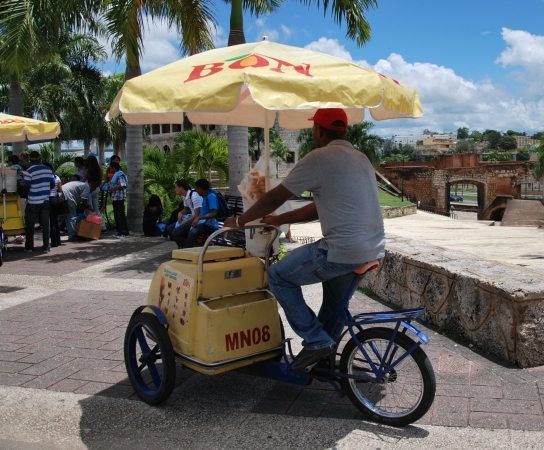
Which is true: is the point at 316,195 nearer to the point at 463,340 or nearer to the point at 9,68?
the point at 463,340

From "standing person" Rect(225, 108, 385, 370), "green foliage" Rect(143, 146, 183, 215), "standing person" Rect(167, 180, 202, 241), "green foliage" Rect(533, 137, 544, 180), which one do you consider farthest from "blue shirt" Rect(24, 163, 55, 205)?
"green foliage" Rect(533, 137, 544, 180)

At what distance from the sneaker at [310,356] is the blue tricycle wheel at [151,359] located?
81cm

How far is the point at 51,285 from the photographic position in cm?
755

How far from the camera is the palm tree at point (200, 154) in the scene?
15477mm

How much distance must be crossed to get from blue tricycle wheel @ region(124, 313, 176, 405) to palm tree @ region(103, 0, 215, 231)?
26.2 ft

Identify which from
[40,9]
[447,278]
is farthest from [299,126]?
[40,9]

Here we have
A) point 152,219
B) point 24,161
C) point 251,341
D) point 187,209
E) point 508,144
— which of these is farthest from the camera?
point 508,144

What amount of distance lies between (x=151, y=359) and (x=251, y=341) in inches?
29.7

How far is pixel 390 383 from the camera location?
11.4 ft

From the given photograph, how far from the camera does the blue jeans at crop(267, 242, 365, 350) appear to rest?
329 cm

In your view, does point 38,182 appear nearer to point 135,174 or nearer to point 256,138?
point 135,174

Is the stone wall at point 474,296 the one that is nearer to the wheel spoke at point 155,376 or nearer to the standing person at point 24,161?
the wheel spoke at point 155,376

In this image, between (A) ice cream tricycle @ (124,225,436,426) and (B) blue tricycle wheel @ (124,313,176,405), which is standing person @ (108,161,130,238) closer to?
(B) blue tricycle wheel @ (124,313,176,405)

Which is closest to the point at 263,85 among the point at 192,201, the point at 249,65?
the point at 249,65
